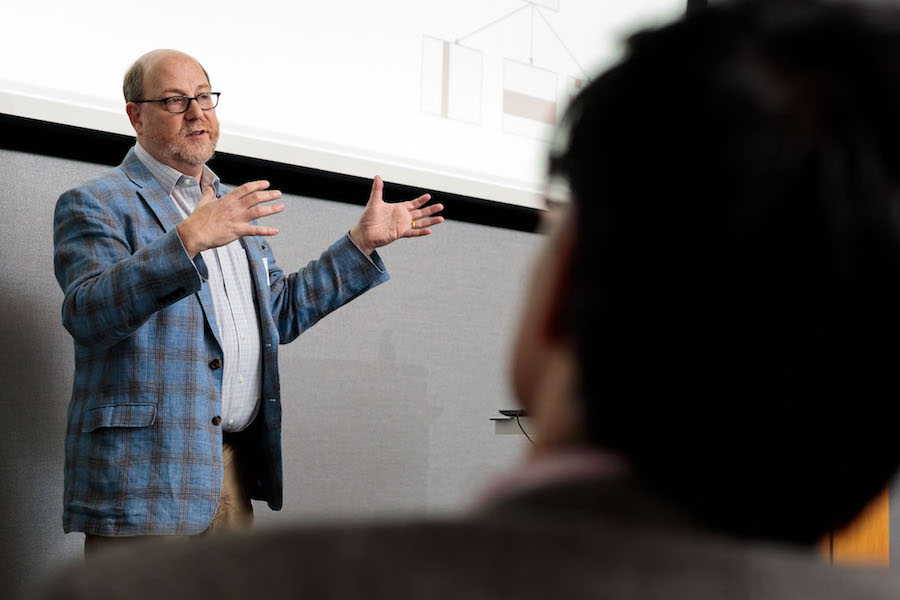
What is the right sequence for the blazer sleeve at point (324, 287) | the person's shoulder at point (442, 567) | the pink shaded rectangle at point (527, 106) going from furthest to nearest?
the pink shaded rectangle at point (527, 106), the blazer sleeve at point (324, 287), the person's shoulder at point (442, 567)

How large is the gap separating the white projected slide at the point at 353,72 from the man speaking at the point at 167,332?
0.17m

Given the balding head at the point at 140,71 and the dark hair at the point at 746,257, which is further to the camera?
the balding head at the point at 140,71

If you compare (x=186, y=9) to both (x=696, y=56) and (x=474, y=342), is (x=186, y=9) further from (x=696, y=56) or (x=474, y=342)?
(x=696, y=56)

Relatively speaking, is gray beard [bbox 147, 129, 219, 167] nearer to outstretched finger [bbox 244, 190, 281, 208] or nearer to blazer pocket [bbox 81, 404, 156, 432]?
outstretched finger [bbox 244, 190, 281, 208]

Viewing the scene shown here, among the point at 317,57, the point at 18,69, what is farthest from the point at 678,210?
the point at 317,57

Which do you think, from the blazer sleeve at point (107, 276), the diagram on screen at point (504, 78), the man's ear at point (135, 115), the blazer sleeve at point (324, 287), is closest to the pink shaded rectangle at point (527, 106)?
the diagram on screen at point (504, 78)

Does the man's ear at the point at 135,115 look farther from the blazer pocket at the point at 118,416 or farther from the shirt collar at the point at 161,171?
the blazer pocket at the point at 118,416

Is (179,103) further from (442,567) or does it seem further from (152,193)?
(442,567)

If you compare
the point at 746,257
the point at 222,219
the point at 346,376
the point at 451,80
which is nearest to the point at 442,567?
the point at 746,257

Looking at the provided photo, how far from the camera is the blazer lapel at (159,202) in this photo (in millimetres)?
1506

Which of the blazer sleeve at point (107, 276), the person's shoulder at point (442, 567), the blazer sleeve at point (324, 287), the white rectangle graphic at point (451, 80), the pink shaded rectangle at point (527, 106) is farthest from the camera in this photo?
the pink shaded rectangle at point (527, 106)

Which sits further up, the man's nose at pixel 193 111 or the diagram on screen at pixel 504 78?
the diagram on screen at pixel 504 78

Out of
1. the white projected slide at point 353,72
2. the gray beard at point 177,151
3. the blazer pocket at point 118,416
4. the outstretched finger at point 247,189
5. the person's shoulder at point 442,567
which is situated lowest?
the blazer pocket at point 118,416

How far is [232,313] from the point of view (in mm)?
1582
